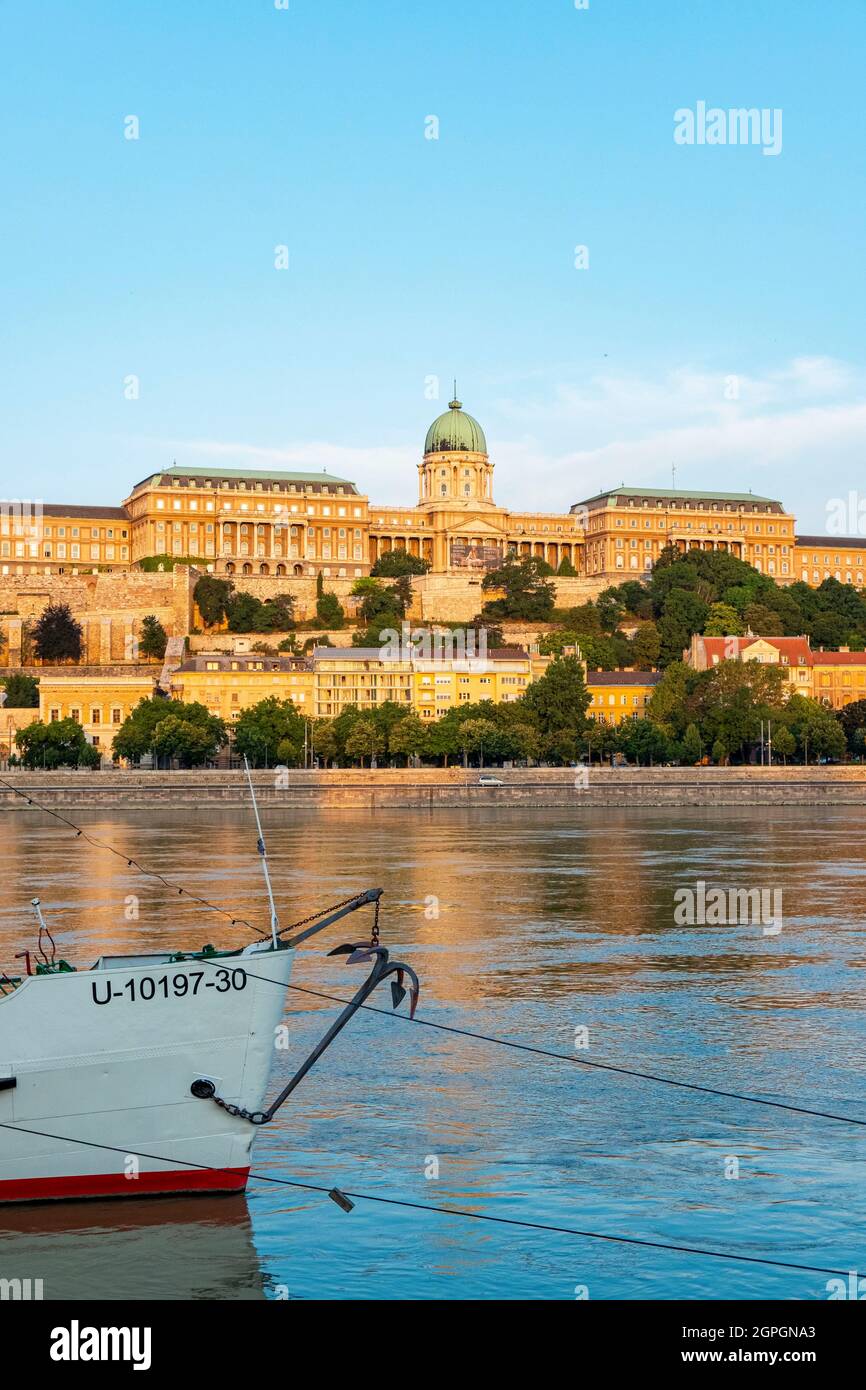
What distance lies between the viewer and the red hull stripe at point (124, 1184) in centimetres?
1320

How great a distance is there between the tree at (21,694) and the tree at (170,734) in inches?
419

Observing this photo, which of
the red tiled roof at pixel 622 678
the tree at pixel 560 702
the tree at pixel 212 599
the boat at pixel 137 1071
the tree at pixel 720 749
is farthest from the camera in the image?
the tree at pixel 212 599

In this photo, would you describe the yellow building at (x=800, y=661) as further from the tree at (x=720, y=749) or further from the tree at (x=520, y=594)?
the tree at (x=520, y=594)

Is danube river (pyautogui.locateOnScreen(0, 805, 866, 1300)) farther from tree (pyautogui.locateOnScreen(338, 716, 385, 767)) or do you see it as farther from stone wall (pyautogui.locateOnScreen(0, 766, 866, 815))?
tree (pyautogui.locateOnScreen(338, 716, 385, 767))

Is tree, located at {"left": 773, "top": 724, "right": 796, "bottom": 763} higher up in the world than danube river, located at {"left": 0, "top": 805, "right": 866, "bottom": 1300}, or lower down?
higher up

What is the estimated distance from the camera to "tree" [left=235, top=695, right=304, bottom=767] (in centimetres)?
9099

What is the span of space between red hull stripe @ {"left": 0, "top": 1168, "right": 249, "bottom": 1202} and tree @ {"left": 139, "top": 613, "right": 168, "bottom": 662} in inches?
3851

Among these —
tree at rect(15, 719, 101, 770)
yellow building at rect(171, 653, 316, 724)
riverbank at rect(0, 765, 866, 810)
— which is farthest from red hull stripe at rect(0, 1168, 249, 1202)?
yellow building at rect(171, 653, 316, 724)

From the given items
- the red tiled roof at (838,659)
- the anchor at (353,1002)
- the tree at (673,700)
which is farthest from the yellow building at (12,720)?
the anchor at (353,1002)

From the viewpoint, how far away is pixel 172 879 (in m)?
39.8

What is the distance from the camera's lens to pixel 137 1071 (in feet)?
42.6

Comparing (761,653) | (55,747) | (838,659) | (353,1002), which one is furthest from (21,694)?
(353,1002)
